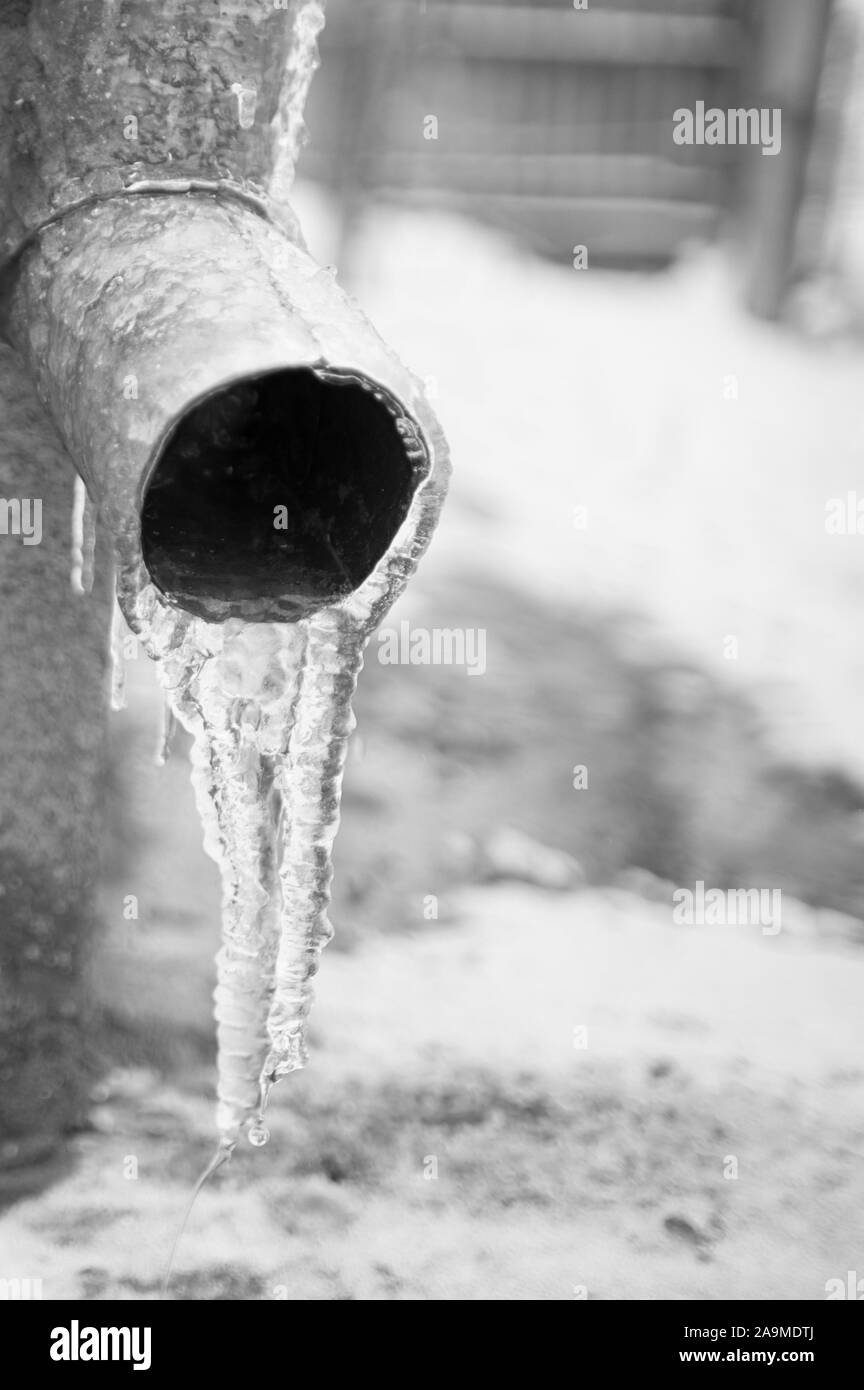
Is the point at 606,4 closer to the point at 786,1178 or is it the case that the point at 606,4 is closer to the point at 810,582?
the point at 810,582

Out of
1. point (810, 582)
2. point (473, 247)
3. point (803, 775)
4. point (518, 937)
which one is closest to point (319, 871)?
point (518, 937)

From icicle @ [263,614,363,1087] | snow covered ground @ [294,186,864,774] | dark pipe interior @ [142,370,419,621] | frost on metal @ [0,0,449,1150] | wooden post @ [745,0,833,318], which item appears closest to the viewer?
frost on metal @ [0,0,449,1150]

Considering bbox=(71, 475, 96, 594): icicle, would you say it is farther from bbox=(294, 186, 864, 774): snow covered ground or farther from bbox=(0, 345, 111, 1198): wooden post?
bbox=(294, 186, 864, 774): snow covered ground

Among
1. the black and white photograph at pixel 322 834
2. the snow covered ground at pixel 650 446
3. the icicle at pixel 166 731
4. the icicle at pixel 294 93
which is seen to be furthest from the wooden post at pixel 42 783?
the snow covered ground at pixel 650 446

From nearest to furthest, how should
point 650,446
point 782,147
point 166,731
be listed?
point 166,731
point 650,446
point 782,147

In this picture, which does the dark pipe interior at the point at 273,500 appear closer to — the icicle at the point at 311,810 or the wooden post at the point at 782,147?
the icicle at the point at 311,810

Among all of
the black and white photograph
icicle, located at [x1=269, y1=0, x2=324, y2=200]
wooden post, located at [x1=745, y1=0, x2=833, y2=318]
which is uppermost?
wooden post, located at [x1=745, y1=0, x2=833, y2=318]

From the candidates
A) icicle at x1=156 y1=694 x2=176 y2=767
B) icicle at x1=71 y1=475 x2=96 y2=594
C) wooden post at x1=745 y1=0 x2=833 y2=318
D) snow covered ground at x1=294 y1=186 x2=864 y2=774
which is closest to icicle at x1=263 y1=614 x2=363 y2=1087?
icicle at x1=156 y1=694 x2=176 y2=767

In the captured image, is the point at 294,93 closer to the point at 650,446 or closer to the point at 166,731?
the point at 166,731

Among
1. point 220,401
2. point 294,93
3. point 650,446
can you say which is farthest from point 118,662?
point 650,446
